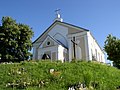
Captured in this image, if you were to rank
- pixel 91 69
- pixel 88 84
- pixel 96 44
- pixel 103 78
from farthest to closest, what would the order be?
pixel 96 44 < pixel 91 69 < pixel 103 78 < pixel 88 84

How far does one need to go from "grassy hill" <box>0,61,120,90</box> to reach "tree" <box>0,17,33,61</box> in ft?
73.2

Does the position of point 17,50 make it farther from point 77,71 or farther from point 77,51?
point 77,71

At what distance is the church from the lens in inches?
1610

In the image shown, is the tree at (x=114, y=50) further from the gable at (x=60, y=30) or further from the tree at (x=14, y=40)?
the tree at (x=14, y=40)

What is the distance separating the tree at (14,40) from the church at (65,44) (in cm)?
217

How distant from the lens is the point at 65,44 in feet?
143

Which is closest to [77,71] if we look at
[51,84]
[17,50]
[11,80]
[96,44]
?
[51,84]

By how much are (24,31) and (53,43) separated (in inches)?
248

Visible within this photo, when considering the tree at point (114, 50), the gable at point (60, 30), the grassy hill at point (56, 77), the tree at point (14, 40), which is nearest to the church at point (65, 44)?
the gable at point (60, 30)

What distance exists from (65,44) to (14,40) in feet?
26.7

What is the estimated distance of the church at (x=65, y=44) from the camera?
134ft

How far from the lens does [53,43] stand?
137 feet

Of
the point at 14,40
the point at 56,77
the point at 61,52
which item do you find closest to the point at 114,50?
the point at 61,52

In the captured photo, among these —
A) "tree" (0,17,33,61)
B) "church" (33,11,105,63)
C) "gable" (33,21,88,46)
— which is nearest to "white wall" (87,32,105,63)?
"church" (33,11,105,63)
